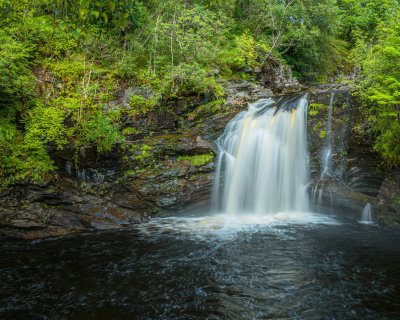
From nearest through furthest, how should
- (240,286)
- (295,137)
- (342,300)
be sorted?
(342,300) → (240,286) → (295,137)

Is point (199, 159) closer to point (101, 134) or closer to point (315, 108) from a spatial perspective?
point (101, 134)

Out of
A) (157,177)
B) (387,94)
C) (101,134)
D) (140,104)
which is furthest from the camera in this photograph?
(140,104)

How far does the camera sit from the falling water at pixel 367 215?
25.9ft

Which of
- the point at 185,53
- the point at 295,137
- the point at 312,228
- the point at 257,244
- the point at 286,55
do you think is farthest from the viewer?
the point at 286,55

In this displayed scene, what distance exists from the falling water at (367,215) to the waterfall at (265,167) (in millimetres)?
1819

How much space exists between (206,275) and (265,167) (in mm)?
5853

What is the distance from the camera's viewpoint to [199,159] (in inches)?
369

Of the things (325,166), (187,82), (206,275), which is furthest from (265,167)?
(206,275)

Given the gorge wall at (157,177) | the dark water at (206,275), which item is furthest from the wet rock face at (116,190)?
the dark water at (206,275)

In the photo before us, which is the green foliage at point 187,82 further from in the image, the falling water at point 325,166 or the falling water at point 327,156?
the falling water at point 325,166

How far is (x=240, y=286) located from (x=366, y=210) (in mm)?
6278

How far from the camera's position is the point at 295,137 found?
9.73m

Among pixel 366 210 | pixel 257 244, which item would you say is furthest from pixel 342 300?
pixel 366 210

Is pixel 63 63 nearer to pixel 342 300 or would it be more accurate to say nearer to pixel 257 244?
pixel 257 244
